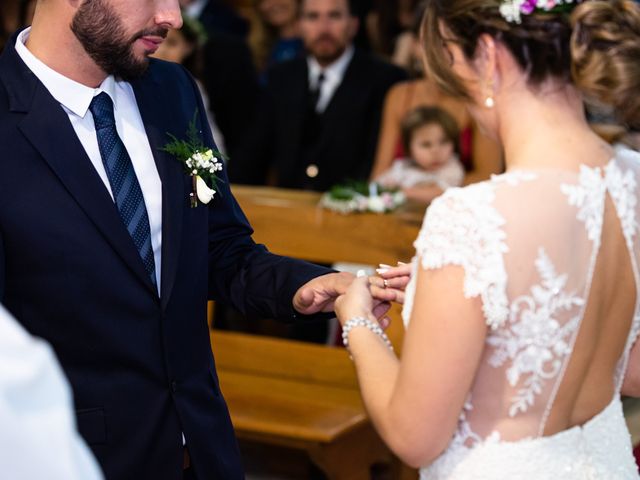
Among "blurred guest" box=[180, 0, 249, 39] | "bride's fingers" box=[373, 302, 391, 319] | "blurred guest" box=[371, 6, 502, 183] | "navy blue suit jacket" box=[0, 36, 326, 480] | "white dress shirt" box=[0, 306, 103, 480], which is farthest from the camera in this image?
"blurred guest" box=[180, 0, 249, 39]

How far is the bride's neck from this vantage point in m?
2.32

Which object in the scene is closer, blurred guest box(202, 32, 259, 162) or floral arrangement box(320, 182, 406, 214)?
floral arrangement box(320, 182, 406, 214)

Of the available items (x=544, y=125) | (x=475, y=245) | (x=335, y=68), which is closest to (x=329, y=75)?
(x=335, y=68)

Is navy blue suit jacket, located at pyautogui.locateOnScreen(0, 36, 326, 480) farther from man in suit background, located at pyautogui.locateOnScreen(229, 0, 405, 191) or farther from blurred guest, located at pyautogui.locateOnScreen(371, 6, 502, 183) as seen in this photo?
man in suit background, located at pyautogui.locateOnScreen(229, 0, 405, 191)

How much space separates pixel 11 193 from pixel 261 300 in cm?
72

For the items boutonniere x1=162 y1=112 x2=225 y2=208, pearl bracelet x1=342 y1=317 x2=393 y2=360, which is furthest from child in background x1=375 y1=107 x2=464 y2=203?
pearl bracelet x1=342 y1=317 x2=393 y2=360

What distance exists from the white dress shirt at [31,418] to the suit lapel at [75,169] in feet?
3.93

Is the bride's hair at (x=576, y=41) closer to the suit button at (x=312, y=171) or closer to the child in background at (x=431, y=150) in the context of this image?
the child in background at (x=431, y=150)

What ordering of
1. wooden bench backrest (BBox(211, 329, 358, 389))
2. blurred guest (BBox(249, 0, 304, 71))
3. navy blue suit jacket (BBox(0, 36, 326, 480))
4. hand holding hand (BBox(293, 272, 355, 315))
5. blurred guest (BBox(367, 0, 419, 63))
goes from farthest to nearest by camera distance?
blurred guest (BBox(249, 0, 304, 71)), blurred guest (BBox(367, 0, 419, 63)), wooden bench backrest (BBox(211, 329, 358, 389)), hand holding hand (BBox(293, 272, 355, 315)), navy blue suit jacket (BBox(0, 36, 326, 480))

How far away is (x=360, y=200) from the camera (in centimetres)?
519

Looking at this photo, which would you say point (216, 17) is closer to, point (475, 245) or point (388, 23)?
point (388, 23)

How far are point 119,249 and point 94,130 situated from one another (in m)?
0.33

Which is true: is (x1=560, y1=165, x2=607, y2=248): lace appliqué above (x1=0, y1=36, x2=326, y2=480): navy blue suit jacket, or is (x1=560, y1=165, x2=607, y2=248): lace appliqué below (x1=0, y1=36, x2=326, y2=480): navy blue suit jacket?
above

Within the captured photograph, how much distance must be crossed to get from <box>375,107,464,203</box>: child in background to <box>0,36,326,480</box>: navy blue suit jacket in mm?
3157
